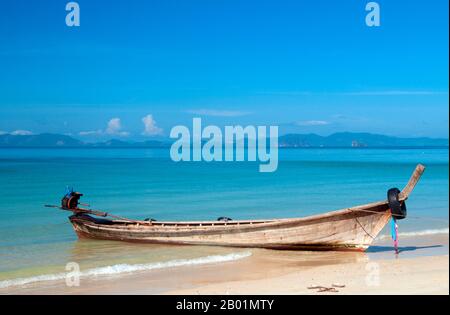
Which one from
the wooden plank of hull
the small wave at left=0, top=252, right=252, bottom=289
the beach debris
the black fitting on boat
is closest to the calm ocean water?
the small wave at left=0, top=252, right=252, bottom=289

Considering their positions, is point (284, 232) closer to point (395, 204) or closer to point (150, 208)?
point (395, 204)

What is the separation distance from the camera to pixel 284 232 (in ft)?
45.5

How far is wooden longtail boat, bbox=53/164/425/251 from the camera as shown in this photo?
42.7 feet

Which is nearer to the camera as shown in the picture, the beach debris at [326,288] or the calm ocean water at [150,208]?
the beach debris at [326,288]

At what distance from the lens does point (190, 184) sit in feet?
130

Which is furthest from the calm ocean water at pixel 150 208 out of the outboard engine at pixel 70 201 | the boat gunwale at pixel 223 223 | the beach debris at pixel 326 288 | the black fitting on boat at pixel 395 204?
the beach debris at pixel 326 288

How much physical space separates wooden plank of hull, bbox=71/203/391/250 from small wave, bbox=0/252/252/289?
24.8 inches

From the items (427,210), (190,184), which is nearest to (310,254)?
(427,210)

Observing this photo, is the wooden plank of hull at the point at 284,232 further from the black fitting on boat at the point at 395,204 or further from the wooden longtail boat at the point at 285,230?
the black fitting on boat at the point at 395,204

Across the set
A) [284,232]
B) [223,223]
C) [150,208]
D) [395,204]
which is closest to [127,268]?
[223,223]

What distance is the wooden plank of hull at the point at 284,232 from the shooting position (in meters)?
13.2

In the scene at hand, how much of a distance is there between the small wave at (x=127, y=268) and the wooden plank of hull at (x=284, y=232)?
0.63 m

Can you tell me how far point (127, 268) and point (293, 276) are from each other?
3.84 m
